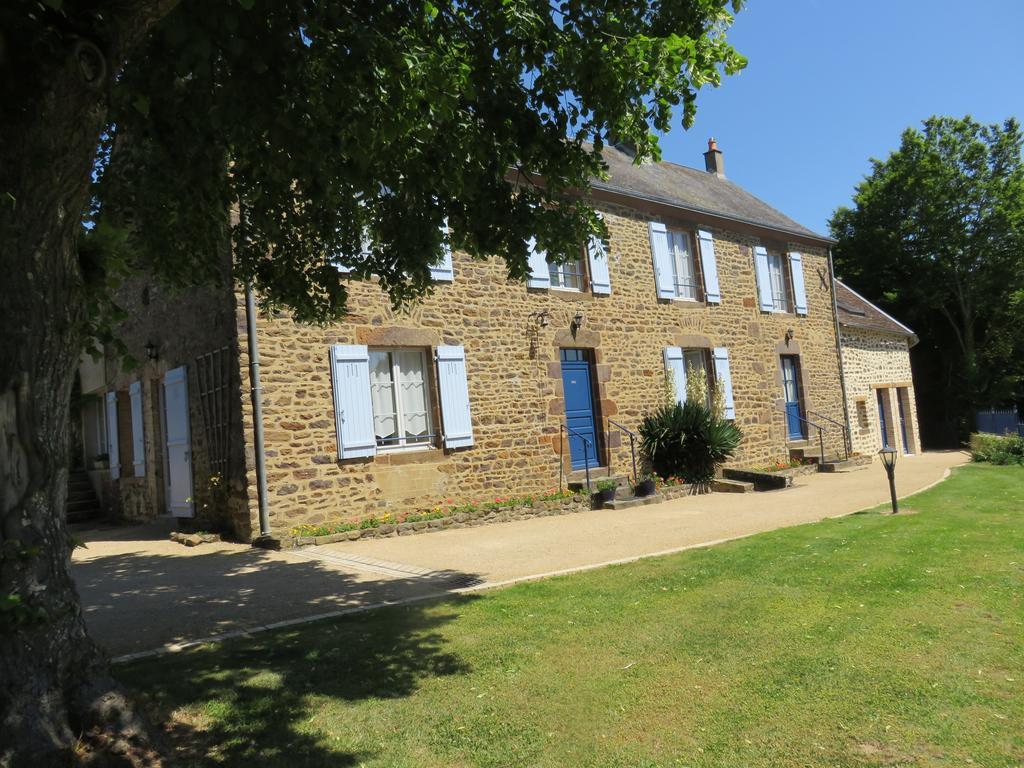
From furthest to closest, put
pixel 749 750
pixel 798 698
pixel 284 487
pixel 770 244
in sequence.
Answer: pixel 770 244
pixel 284 487
pixel 798 698
pixel 749 750

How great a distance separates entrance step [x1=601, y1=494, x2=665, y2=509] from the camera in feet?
36.4

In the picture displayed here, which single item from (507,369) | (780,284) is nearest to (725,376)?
(780,284)

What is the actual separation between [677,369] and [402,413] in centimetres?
579

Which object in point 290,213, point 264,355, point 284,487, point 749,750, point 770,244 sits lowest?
point 749,750

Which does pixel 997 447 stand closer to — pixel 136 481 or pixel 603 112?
pixel 603 112

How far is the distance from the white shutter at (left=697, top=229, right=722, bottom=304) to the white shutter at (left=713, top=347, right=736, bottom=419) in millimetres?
1038

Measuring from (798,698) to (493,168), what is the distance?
159 inches

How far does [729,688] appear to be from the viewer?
362 cm

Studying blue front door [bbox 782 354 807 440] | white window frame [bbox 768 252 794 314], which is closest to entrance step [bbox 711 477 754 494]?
blue front door [bbox 782 354 807 440]

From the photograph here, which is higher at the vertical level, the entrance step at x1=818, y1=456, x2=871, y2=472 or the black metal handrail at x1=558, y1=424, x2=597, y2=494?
the black metal handrail at x1=558, y1=424, x2=597, y2=494

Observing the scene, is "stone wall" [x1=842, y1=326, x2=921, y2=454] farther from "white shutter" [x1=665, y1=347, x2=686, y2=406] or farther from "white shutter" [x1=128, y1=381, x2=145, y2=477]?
"white shutter" [x1=128, y1=381, x2=145, y2=477]

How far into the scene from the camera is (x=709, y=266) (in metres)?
14.9

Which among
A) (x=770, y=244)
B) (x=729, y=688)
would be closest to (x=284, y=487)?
(x=729, y=688)

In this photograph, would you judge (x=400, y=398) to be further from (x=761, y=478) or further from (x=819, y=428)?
(x=819, y=428)
